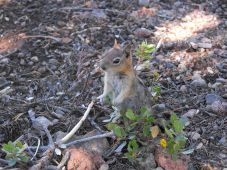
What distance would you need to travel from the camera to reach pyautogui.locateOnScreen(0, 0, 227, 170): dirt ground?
4.20 metres

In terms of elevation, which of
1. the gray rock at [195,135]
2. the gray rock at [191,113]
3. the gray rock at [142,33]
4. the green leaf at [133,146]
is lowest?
the gray rock at [195,135]

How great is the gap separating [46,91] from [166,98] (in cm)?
119

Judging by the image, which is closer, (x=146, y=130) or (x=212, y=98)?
(x=146, y=130)

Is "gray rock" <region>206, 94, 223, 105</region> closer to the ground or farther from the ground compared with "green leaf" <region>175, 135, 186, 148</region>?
closer to the ground

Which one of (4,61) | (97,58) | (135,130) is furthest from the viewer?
(97,58)

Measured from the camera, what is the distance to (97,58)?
17.5ft

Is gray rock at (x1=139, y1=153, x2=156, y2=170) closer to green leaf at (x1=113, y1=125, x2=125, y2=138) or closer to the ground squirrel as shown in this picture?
green leaf at (x1=113, y1=125, x2=125, y2=138)

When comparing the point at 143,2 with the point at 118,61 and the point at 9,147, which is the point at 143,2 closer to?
the point at 118,61

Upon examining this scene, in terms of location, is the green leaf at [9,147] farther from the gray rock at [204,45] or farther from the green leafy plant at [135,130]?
the gray rock at [204,45]

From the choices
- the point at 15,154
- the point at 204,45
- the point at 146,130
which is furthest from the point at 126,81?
the point at 204,45

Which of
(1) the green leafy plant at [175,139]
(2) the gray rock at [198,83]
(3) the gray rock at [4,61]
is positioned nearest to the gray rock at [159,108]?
(2) the gray rock at [198,83]

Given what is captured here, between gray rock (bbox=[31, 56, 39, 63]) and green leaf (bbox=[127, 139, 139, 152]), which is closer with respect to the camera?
green leaf (bbox=[127, 139, 139, 152])

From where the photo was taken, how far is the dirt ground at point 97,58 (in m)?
4.20

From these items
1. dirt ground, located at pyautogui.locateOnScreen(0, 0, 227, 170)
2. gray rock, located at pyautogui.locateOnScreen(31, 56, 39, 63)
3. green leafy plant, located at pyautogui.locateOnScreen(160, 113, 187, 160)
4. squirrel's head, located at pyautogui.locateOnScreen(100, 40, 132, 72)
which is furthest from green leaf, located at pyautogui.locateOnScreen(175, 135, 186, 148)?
gray rock, located at pyautogui.locateOnScreen(31, 56, 39, 63)
